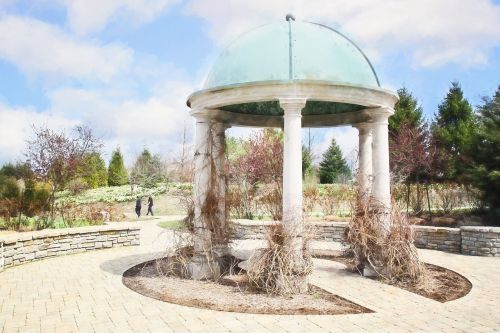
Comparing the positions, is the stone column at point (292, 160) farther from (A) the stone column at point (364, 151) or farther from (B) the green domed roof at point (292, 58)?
(A) the stone column at point (364, 151)

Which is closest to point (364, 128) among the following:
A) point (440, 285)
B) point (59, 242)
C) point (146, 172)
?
point (440, 285)

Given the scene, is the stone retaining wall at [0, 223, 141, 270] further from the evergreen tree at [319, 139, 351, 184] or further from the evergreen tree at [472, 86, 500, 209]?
the evergreen tree at [319, 139, 351, 184]

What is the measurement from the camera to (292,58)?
7.88m

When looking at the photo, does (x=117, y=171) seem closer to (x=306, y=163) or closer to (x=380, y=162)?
(x=306, y=163)

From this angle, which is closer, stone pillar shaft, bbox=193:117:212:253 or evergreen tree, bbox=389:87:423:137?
stone pillar shaft, bbox=193:117:212:253

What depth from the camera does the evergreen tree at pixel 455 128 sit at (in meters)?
19.7

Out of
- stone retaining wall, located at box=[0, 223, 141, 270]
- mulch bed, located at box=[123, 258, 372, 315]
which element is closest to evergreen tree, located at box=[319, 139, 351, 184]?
stone retaining wall, located at box=[0, 223, 141, 270]

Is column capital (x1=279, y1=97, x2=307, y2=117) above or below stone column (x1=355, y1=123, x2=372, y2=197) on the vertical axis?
above

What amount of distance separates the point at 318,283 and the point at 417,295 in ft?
6.02

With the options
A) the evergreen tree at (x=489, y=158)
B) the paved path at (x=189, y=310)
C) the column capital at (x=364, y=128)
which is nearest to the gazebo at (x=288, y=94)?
the column capital at (x=364, y=128)

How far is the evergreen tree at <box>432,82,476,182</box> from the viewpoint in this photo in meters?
19.7

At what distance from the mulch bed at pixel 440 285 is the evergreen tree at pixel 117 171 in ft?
152

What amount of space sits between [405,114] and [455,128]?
9.74ft

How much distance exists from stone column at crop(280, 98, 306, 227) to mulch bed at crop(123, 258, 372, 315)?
1.39 m
